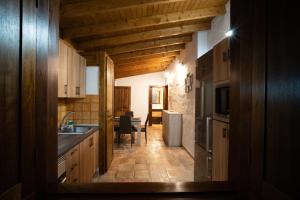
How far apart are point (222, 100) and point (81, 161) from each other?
187 cm

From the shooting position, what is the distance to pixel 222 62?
7.02ft

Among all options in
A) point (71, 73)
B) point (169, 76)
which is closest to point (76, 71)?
point (71, 73)

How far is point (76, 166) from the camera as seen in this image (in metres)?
2.73

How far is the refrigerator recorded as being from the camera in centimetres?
249

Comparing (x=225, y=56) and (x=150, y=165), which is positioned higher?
(x=225, y=56)

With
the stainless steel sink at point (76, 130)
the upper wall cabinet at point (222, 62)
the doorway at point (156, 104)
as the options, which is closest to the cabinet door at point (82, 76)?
the stainless steel sink at point (76, 130)

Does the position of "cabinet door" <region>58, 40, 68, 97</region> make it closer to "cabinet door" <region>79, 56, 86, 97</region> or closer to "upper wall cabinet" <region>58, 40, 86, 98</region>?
"upper wall cabinet" <region>58, 40, 86, 98</region>

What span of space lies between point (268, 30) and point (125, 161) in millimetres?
4811

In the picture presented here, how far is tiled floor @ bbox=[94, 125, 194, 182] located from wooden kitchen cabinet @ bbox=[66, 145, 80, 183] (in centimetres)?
144

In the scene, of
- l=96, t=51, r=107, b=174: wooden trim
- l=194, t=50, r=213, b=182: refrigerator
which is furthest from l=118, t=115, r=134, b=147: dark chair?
l=194, t=50, r=213, b=182: refrigerator

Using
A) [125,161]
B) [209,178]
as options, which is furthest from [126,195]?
[125,161]

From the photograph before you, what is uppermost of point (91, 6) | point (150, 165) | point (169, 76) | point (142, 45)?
point (142, 45)

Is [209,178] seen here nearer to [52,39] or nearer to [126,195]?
[126,195]

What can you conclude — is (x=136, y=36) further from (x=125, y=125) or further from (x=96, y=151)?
(x=125, y=125)
